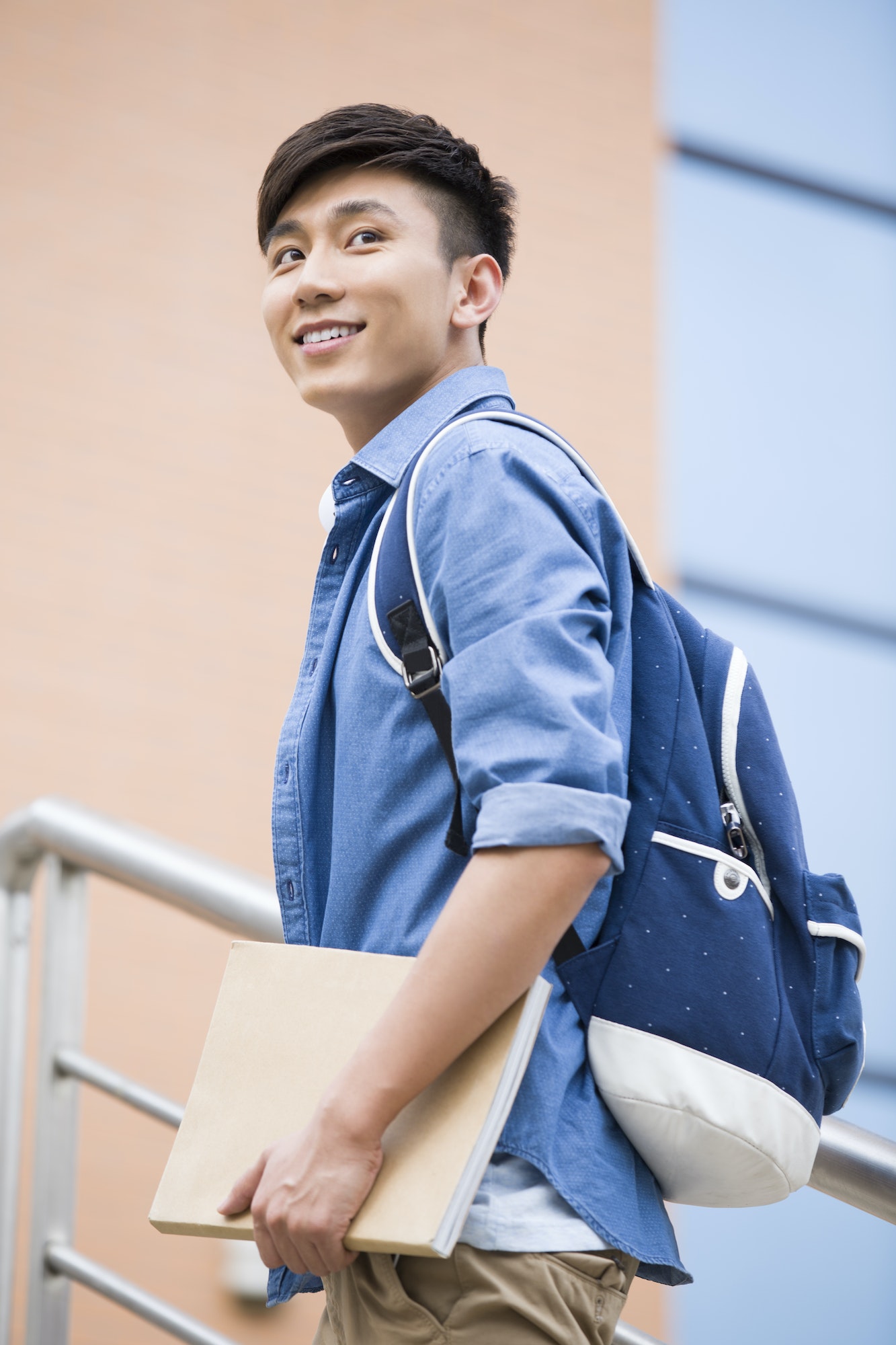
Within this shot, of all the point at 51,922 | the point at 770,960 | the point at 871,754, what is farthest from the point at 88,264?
the point at 770,960

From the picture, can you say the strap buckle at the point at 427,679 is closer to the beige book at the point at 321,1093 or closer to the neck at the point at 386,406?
the beige book at the point at 321,1093

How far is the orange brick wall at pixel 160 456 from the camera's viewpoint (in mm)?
3434

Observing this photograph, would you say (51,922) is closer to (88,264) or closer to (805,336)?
(88,264)

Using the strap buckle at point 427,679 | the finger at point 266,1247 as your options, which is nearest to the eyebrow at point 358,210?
the strap buckle at point 427,679

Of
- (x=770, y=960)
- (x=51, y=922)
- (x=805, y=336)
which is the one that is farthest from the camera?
(x=805, y=336)

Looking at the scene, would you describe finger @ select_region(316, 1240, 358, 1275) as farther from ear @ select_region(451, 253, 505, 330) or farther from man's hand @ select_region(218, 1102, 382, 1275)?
ear @ select_region(451, 253, 505, 330)

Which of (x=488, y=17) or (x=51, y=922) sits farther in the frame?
(x=488, y=17)

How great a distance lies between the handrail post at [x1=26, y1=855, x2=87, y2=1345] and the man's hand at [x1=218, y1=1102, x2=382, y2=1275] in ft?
3.73

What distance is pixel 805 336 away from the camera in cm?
476

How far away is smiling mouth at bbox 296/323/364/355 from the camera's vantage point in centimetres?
116

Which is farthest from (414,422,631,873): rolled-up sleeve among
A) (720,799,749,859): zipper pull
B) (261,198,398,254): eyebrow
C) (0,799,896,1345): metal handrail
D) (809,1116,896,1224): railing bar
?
(0,799,896,1345): metal handrail

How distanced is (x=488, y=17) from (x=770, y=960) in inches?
166

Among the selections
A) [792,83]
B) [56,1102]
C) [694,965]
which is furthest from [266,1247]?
[792,83]

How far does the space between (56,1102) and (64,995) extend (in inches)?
5.6
